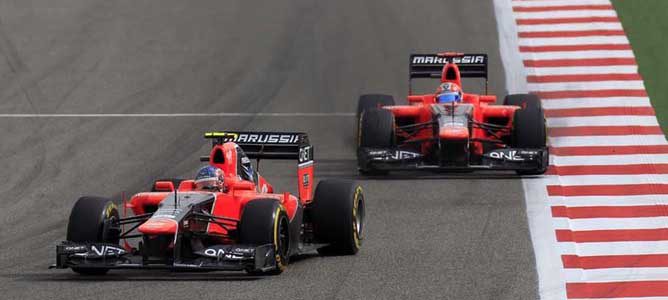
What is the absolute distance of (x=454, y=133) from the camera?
23.1m

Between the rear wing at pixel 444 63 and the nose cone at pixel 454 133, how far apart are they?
2.56 meters

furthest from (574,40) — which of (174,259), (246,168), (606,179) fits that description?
(174,259)

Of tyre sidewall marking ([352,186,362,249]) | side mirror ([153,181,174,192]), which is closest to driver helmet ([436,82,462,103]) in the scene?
tyre sidewall marking ([352,186,362,249])

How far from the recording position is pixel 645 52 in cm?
3056

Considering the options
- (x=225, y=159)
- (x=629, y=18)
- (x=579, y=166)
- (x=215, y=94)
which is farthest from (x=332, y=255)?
(x=629, y=18)

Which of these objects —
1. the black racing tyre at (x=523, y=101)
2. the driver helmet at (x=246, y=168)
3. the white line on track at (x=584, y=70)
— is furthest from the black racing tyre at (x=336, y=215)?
the white line on track at (x=584, y=70)

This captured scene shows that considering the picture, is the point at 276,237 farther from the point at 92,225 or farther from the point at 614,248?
the point at 614,248

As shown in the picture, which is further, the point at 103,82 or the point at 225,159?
the point at 103,82

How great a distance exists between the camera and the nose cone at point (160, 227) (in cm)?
1524

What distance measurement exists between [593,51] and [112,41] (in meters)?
9.80

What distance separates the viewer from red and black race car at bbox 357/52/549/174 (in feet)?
76.0

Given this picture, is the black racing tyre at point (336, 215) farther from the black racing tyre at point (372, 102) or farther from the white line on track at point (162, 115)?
the white line on track at point (162, 115)

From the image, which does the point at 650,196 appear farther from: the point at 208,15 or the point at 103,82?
the point at 208,15

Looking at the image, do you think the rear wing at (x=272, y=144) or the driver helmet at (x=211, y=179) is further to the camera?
the rear wing at (x=272, y=144)
